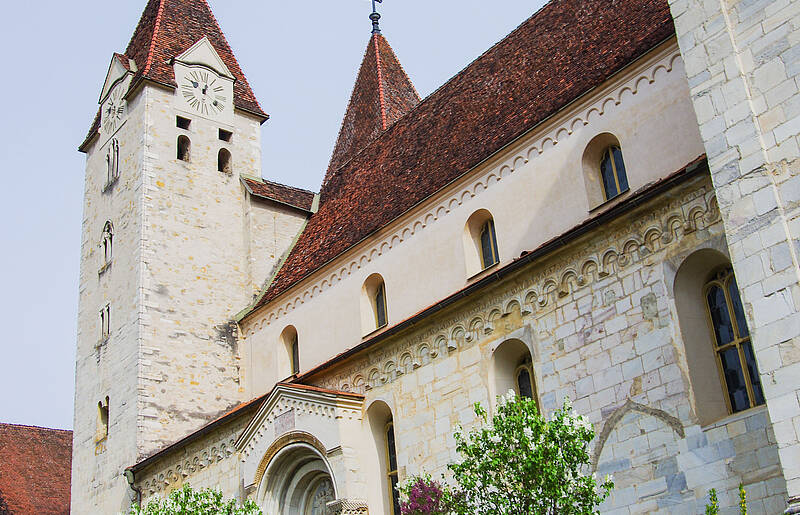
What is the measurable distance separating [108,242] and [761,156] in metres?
20.1

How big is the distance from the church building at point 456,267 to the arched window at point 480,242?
4 centimetres

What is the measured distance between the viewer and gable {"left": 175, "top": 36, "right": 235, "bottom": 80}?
92.1ft

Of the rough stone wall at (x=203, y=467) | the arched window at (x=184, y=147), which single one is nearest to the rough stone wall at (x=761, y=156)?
the rough stone wall at (x=203, y=467)

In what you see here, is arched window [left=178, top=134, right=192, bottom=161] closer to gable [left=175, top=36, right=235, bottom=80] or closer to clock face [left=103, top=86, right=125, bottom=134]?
clock face [left=103, top=86, right=125, bottom=134]

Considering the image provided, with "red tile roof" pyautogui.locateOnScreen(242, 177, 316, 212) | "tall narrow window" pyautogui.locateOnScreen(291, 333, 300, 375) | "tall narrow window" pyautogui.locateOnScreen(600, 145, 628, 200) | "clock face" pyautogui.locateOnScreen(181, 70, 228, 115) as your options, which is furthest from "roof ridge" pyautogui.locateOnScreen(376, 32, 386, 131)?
"tall narrow window" pyautogui.locateOnScreen(600, 145, 628, 200)

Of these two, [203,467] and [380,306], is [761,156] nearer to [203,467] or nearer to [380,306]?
[380,306]

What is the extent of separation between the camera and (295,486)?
754 inches

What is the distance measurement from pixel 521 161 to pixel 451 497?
732 centimetres

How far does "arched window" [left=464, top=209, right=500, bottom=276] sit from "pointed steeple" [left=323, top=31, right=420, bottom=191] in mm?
9854

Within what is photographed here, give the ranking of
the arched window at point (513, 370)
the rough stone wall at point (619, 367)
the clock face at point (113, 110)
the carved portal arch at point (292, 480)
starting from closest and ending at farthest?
1. the rough stone wall at point (619, 367)
2. the arched window at point (513, 370)
3. the carved portal arch at point (292, 480)
4. the clock face at point (113, 110)

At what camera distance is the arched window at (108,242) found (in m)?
26.6

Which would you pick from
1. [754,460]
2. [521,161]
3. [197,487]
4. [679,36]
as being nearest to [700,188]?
[679,36]

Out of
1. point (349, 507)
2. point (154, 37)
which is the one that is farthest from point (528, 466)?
point (154, 37)

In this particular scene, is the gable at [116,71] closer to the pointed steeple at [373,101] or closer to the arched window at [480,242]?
the pointed steeple at [373,101]
